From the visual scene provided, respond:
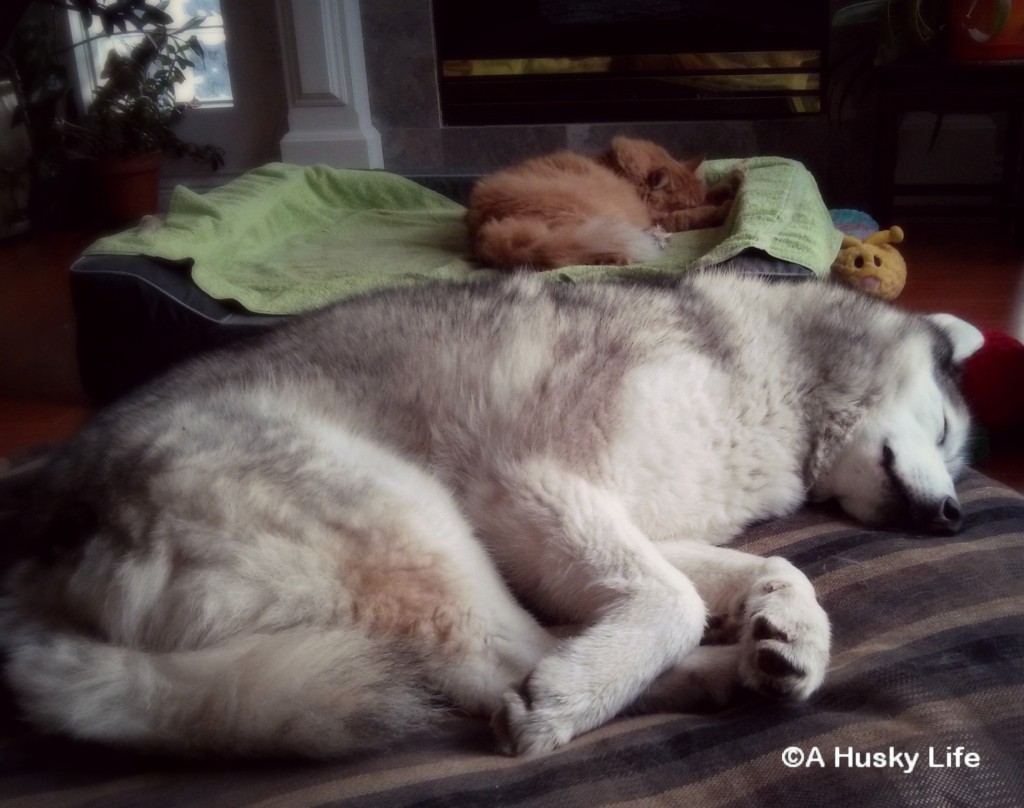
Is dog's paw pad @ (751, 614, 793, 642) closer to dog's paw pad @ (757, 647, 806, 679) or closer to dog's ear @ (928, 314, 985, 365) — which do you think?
dog's paw pad @ (757, 647, 806, 679)

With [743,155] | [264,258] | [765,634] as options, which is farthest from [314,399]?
[743,155]

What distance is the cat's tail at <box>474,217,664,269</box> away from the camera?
2996mm

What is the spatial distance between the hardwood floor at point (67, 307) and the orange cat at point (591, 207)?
92 centimetres

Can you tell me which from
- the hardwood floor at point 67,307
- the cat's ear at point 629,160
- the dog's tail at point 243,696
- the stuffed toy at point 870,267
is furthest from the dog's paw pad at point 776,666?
the cat's ear at point 629,160

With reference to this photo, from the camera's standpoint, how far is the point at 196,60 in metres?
5.55

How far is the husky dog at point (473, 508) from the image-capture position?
1210mm

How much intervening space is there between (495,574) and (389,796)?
40 centimetres

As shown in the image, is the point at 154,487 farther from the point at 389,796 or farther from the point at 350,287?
the point at 350,287

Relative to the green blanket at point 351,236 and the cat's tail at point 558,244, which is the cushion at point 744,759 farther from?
the cat's tail at point 558,244

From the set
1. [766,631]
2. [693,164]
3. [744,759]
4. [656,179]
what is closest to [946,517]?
[766,631]

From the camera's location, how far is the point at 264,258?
3.47 m

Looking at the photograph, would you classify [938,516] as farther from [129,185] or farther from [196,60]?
[196,60]

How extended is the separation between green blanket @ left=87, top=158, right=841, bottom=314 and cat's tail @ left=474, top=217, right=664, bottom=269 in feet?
0.33

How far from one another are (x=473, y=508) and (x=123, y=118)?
14.9ft
